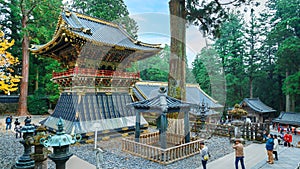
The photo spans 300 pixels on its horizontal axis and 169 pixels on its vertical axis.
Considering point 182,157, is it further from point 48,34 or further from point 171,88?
point 48,34

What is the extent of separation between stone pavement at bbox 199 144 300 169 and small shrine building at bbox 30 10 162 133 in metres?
5.31

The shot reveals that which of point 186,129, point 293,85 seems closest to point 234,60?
point 293,85

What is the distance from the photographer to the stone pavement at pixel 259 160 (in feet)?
20.0

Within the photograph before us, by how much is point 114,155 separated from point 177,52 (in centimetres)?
561

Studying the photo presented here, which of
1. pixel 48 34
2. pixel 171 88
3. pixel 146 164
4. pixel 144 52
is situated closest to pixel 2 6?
pixel 48 34

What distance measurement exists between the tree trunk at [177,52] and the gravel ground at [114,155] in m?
3.01

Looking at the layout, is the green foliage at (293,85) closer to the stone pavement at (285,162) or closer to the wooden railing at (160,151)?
the stone pavement at (285,162)

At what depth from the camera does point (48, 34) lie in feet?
56.9

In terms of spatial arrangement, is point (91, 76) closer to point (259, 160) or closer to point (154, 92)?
point (154, 92)

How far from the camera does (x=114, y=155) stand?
7180 mm

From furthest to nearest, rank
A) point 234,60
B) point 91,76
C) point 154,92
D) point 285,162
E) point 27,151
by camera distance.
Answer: point 234,60 → point 154,92 → point 91,76 → point 285,162 → point 27,151

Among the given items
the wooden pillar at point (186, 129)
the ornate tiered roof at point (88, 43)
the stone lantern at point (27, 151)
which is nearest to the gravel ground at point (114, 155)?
the wooden pillar at point (186, 129)

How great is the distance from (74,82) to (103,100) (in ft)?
6.09

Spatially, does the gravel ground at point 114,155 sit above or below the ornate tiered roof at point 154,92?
below
